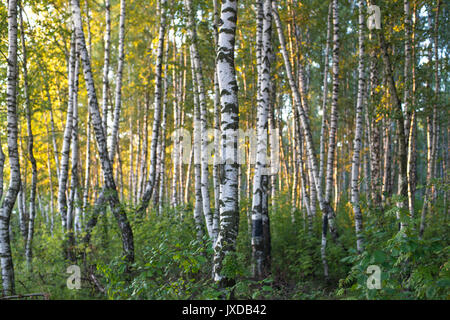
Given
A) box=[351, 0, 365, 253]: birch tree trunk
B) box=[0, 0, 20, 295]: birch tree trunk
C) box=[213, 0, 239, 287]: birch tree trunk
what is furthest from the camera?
box=[351, 0, 365, 253]: birch tree trunk

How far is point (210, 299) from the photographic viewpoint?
371 cm

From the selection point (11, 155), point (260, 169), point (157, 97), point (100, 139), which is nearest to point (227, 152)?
point (260, 169)

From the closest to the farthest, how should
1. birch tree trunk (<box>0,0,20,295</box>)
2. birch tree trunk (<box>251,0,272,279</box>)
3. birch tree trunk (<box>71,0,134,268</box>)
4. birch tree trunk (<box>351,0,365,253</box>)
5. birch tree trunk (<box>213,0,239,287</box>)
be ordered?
1. birch tree trunk (<box>213,0,239,287</box>)
2. birch tree trunk (<box>0,0,20,295</box>)
3. birch tree trunk (<box>251,0,272,279</box>)
4. birch tree trunk (<box>71,0,134,268</box>)
5. birch tree trunk (<box>351,0,365,253</box>)

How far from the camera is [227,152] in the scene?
185 inches

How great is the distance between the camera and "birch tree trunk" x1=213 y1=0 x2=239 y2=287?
15.0 ft

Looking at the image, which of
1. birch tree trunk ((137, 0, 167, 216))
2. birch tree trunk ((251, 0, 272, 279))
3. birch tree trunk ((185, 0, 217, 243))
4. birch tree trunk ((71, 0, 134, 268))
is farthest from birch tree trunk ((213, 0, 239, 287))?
birch tree trunk ((137, 0, 167, 216))

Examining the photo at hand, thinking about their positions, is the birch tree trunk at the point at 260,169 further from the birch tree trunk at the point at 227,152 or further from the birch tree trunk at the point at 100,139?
the birch tree trunk at the point at 100,139

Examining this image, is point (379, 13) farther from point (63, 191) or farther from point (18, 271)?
point (18, 271)

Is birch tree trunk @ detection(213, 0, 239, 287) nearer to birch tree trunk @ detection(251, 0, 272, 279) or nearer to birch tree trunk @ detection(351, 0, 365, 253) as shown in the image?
birch tree trunk @ detection(251, 0, 272, 279)

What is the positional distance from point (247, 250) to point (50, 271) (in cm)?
478

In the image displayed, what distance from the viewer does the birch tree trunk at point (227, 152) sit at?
457 centimetres

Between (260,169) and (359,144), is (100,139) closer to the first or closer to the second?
(260,169)

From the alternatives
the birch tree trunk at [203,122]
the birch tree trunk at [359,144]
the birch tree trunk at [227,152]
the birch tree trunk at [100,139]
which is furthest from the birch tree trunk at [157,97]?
the birch tree trunk at [359,144]
